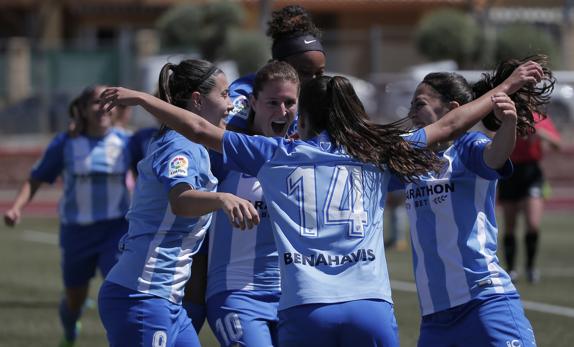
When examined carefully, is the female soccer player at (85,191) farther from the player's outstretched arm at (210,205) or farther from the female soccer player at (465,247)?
the player's outstretched arm at (210,205)

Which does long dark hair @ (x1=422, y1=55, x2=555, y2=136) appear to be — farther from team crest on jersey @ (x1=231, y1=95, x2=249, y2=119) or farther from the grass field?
the grass field

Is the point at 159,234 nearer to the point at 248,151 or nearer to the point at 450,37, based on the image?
the point at 248,151

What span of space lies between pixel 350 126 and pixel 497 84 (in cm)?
120

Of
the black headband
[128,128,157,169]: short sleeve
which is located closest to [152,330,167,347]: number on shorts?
the black headband

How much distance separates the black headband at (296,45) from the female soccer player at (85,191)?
278 centimetres

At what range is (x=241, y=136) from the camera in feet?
16.0

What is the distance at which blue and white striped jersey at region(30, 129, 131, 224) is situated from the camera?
931 centimetres

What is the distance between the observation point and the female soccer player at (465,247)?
17.7 ft

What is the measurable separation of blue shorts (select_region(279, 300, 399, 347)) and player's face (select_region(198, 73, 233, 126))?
1201 millimetres

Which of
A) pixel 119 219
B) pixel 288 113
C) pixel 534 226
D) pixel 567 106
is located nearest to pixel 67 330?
pixel 119 219

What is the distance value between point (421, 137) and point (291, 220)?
0.72 m

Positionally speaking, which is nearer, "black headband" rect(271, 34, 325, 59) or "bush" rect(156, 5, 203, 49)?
"black headband" rect(271, 34, 325, 59)

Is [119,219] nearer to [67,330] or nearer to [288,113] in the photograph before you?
[67,330]

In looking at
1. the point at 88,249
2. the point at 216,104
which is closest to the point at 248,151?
the point at 216,104
